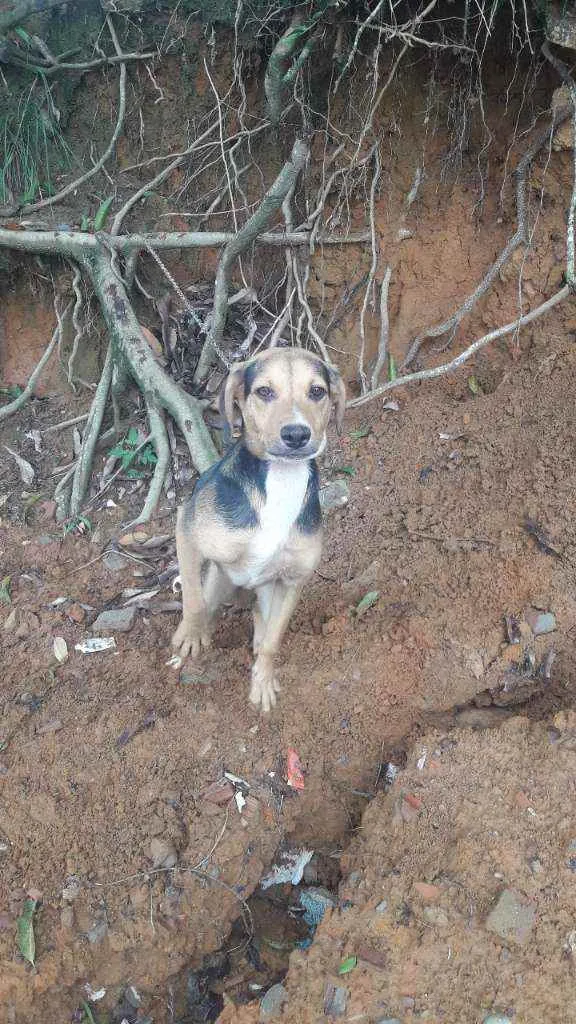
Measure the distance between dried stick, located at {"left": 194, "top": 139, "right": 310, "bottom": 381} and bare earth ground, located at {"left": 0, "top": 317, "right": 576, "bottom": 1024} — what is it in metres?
1.39

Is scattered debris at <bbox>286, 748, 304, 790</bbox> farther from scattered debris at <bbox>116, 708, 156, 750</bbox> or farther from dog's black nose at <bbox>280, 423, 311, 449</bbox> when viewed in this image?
dog's black nose at <bbox>280, 423, 311, 449</bbox>

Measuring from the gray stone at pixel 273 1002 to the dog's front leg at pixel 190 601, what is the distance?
1.82 m

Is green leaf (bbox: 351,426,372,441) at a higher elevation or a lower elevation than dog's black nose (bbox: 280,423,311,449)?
lower

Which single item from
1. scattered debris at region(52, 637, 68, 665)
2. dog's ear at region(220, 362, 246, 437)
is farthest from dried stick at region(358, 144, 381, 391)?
scattered debris at region(52, 637, 68, 665)

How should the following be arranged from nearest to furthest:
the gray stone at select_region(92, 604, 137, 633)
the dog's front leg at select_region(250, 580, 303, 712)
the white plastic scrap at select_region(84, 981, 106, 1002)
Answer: the white plastic scrap at select_region(84, 981, 106, 1002) < the dog's front leg at select_region(250, 580, 303, 712) < the gray stone at select_region(92, 604, 137, 633)

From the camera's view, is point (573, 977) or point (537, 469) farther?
point (537, 469)

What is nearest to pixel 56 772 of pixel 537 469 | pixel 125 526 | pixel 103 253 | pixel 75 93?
pixel 125 526

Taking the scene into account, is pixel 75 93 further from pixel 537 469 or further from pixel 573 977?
pixel 573 977

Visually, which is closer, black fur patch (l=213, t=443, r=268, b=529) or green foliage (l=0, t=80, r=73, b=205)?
black fur patch (l=213, t=443, r=268, b=529)

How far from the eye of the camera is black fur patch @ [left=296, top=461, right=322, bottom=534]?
337 centimetres

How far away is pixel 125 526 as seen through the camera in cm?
552

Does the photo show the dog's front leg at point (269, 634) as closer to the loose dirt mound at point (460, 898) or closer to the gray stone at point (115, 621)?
the loose dirt mound at point (460, 898)

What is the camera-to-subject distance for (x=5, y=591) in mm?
4793

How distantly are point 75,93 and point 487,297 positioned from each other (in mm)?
3993
